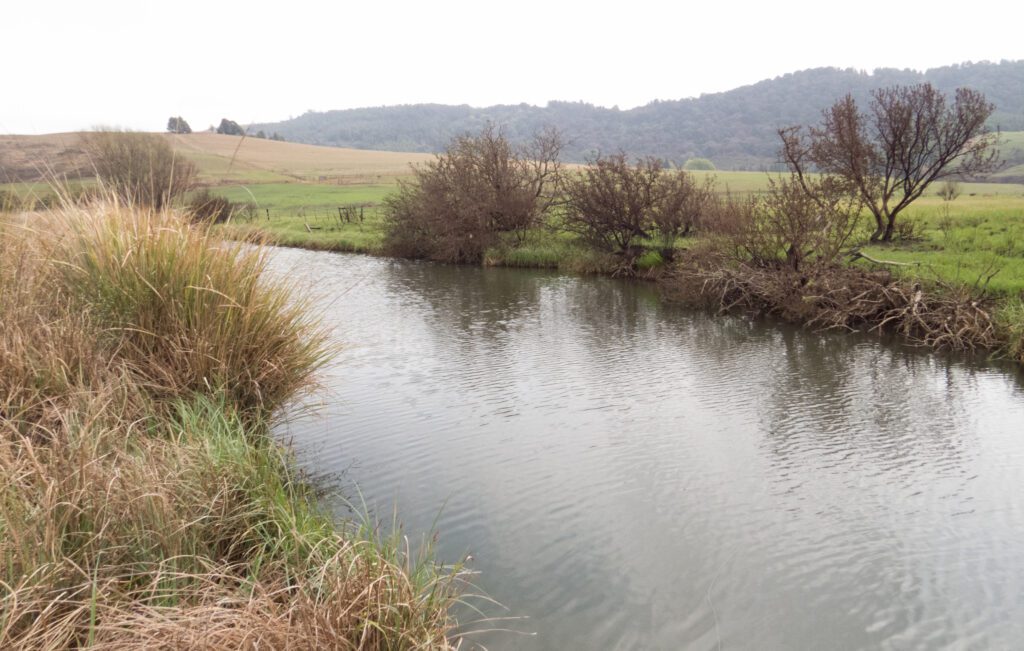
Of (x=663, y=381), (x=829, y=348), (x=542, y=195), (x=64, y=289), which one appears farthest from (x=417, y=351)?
(x=542, y=195)

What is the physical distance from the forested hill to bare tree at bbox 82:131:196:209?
84.9 meters

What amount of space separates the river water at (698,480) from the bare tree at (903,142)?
761 centimetres

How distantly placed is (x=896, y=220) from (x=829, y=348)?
10.8m

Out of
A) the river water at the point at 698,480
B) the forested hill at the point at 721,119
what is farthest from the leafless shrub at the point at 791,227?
the forested hill at the point at 721,119

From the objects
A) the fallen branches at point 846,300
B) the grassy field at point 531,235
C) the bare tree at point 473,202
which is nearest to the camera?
the grassy field at point 531,235

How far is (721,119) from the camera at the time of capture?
125 m

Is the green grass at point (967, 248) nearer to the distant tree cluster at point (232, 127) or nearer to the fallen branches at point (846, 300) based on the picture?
the fallen branches at point (846, 300)

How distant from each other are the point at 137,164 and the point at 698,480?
8074mm

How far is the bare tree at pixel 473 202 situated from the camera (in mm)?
24938

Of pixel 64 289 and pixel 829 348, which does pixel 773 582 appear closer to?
pixel 64 289

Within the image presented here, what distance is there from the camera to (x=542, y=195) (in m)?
26.8

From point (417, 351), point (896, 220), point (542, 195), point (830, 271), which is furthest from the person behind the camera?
point (542, 195)

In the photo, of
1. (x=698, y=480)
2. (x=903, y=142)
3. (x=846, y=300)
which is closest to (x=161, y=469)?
(x=698, y=480)

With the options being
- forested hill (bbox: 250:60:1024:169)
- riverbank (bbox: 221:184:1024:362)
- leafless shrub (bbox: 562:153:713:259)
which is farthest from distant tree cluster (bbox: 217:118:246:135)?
forested hill (bbox: 250:60:1024:169)
